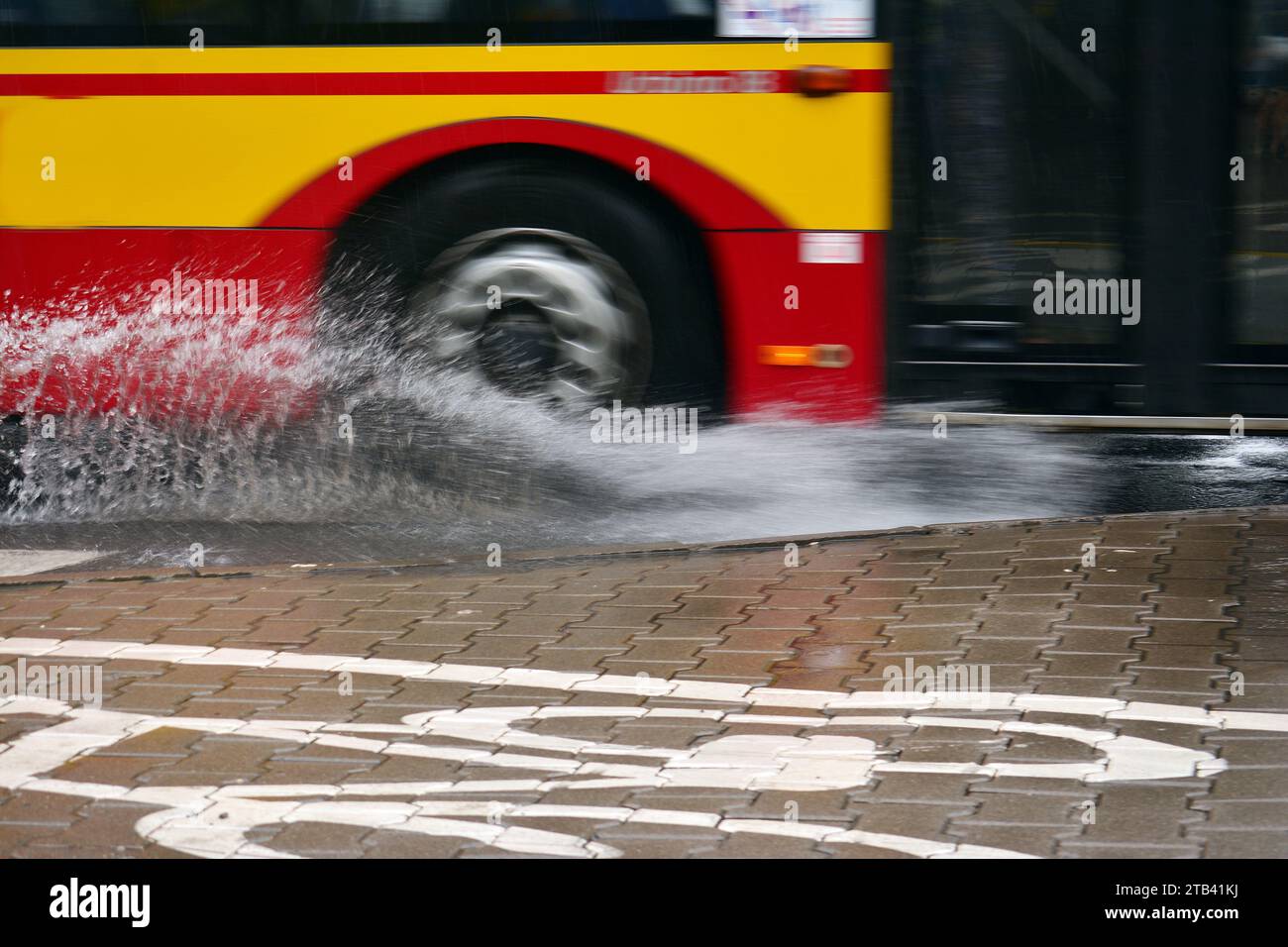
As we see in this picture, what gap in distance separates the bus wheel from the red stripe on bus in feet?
1.21

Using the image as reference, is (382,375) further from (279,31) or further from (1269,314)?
(1269,314)

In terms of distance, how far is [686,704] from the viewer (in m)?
5.25

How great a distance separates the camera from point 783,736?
194 inches

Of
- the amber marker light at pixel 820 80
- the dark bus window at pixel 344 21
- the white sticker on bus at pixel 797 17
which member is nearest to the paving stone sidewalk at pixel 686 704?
the amber marker light at pixel 820 80

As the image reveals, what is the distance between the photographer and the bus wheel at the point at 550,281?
8.00 meters

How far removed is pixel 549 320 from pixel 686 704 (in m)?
3.19

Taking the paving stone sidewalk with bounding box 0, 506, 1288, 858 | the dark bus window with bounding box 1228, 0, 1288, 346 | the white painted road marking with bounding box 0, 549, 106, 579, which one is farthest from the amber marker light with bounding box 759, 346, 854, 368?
the white painted road marking with bounding box 0, 549, 106, 579

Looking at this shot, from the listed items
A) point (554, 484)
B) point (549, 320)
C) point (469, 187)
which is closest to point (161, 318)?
point (469, 187)

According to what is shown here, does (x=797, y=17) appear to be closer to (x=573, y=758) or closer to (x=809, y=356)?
(x=809, y=356)

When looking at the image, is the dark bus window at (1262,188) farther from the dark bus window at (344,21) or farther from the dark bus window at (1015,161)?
the dark bus window at (344,21)

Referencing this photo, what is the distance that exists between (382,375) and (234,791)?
388cm

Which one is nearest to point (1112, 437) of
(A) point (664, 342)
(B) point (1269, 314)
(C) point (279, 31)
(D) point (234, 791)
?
(B) point (1269, 314)

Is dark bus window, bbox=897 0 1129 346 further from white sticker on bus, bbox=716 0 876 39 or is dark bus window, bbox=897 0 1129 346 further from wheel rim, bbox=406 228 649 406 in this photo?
wheel rim, bbox=406 228 649 406

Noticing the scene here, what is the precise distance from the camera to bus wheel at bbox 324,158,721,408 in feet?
26.2
